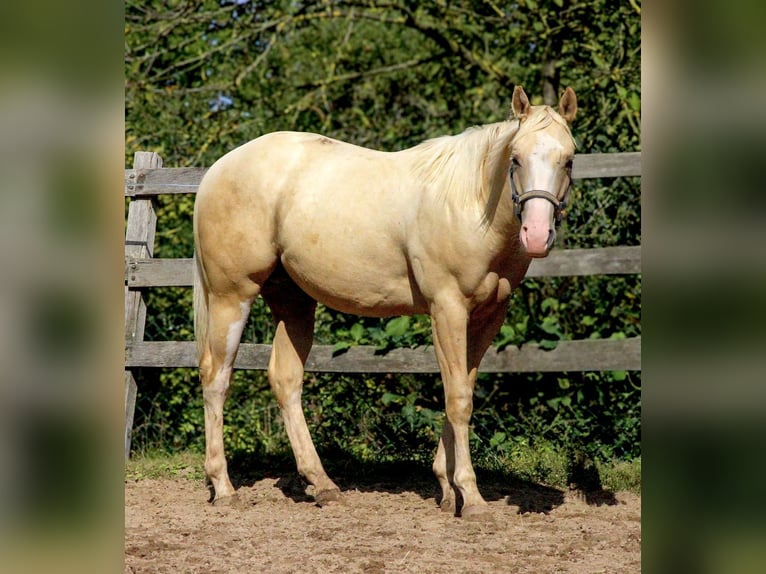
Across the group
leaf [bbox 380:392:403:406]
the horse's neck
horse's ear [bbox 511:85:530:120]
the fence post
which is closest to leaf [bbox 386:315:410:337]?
leaf [bbox 380:392:403:406]

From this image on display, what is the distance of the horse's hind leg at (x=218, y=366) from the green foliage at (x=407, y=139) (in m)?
0.93

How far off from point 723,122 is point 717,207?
6cm

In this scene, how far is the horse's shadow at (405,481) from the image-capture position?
4.70 meters

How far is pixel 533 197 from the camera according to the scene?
3.61 meters

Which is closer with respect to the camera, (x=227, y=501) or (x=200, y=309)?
(x=227, y=501)

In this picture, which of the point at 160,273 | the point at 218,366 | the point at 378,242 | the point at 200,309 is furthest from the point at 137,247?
the point at 378,242

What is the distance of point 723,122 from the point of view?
56cm

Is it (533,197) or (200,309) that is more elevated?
(533,197)

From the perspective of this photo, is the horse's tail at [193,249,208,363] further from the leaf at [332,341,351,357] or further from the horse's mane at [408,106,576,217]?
the horse's mane at [408,106,576,217]

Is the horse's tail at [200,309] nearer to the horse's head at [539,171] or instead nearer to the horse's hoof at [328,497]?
the horse's hoof at [328,497]

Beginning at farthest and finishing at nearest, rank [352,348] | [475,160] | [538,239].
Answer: [352,348] < [475,160] < [538,239]

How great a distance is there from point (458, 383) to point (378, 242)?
0.87m

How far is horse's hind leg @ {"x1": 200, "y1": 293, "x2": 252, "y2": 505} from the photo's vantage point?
4.84 meters

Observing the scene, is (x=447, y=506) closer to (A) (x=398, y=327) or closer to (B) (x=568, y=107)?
(A) (x=398, y=327)
